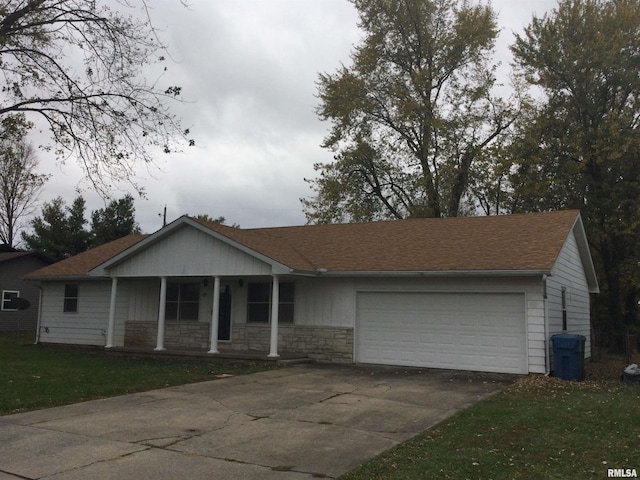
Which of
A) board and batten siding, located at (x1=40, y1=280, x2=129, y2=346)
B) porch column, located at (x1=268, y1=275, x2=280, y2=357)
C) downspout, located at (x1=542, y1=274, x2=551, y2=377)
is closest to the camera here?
downspout, located at (x1=542, y1=274, x2=551, y2=377)

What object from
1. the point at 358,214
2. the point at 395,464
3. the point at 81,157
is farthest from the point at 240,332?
the point at 358,214

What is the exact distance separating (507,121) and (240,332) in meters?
20.2

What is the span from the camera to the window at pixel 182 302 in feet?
60.7

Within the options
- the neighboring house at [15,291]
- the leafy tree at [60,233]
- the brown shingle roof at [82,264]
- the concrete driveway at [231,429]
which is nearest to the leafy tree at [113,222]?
the leafy tree at [60,233]

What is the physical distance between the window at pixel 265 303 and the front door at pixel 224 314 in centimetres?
83

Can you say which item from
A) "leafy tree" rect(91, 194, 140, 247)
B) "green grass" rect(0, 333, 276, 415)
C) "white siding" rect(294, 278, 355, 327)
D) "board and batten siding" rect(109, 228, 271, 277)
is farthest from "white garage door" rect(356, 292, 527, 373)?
"leafy tree" rect(91, 194, 140, 247)

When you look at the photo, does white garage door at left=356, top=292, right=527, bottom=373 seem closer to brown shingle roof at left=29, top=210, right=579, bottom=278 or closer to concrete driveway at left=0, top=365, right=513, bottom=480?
brown shingle roof at left=29, top=210, right=579, bottom=278

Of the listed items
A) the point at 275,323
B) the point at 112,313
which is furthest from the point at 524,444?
the point at 112,313

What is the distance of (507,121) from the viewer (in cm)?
3002

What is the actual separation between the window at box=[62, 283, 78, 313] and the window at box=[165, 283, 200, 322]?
4.72 meters

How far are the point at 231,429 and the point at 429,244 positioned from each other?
32.6 feet

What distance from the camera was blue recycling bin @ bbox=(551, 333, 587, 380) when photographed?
12.5 meters

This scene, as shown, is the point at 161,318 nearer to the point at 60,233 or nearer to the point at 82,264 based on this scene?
the point at 82,264

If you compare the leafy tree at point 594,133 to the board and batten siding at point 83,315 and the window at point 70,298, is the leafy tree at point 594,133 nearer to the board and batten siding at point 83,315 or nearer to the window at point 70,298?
the board and batten siding at point 83,315
